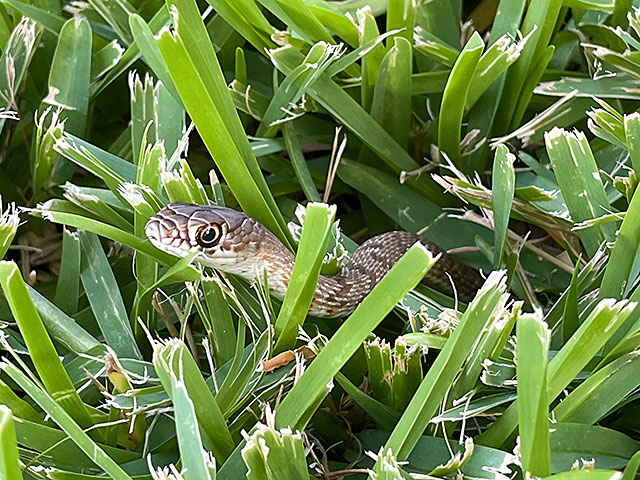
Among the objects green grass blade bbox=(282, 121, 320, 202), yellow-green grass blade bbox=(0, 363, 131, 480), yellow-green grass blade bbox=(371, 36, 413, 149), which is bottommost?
yellow-green grass blade bbox=(0, 363, 131, 480)

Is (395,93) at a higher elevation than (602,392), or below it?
higher

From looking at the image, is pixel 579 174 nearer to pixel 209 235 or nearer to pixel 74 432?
pixel 209 235

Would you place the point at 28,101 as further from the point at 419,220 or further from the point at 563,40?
the point at 563,40

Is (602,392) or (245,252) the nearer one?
(602,392)

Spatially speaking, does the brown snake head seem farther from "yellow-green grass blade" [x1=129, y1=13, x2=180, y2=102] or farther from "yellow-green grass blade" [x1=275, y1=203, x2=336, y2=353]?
"yellow-green grass blade" [x1=129, y1=13, x2=180, y2=102]

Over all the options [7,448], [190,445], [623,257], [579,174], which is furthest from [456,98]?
[7,448]

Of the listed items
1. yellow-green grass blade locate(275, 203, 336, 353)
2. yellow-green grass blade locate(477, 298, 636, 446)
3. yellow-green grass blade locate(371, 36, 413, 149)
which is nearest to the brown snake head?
yellow-green grass blade locate(275, 203, 336, 353)

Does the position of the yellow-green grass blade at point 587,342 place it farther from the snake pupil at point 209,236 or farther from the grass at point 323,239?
the snake pupil at point 209,236
